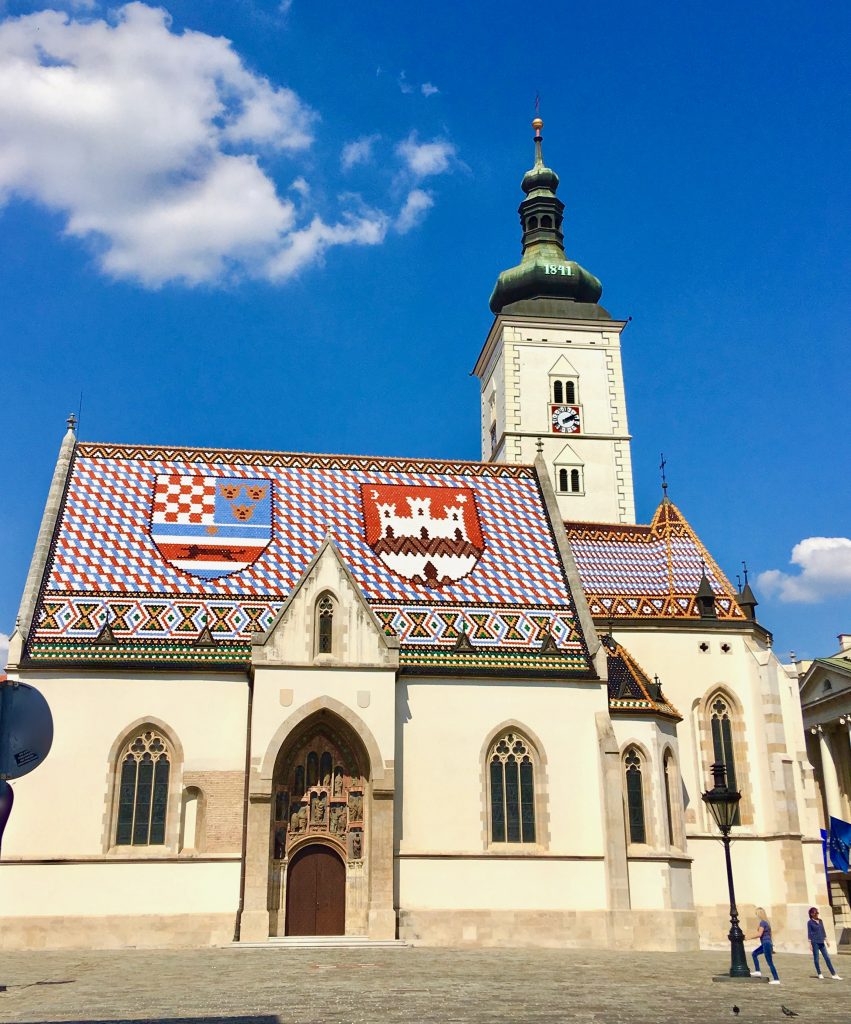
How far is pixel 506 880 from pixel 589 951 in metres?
2.90

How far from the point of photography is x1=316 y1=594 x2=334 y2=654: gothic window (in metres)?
29.6

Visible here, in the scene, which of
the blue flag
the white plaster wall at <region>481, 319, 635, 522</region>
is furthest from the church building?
the white plaster wall at <region>481, 319, 635, 522</region>

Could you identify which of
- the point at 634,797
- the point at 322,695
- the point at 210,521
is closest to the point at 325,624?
the point at 322,695

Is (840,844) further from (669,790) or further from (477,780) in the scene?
(477,780)

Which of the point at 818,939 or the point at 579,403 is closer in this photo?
the point at 818,939

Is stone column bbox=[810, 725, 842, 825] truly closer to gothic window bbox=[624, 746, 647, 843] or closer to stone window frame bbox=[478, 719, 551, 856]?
gothic window bbox=[624, 746, 647, 843]

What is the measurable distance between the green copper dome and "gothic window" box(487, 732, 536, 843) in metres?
28.5

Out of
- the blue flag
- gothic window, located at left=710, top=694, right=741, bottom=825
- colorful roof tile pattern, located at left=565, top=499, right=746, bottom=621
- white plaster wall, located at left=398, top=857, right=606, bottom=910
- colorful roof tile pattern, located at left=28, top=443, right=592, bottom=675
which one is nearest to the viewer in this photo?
white plaster wall, located at left=398, top=857, right=606, bottom=910

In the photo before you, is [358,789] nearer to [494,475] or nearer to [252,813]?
[252,813]

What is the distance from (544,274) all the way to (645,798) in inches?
1245

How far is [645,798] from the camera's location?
3056cm

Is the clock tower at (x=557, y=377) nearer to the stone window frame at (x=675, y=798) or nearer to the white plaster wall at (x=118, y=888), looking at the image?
the stone window frame at (x=675, y=798)

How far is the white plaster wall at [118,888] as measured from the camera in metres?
27.3

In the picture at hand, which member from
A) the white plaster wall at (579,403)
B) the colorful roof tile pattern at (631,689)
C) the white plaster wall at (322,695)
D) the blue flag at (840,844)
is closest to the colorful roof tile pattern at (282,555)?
the colorful roof tile pattern at (631,689)
